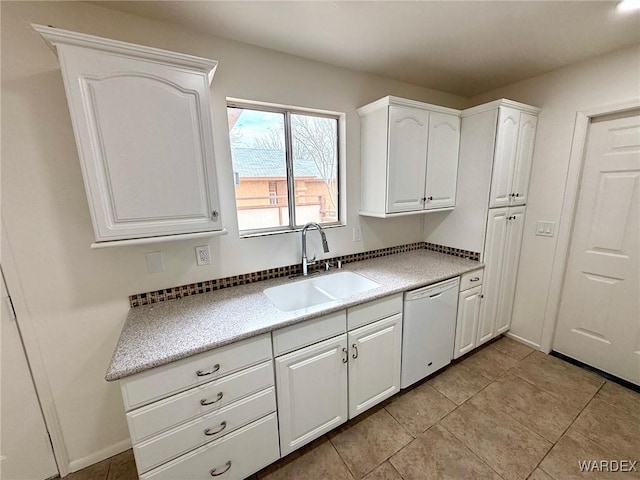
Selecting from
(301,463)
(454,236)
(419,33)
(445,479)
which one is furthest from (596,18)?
(301,463)

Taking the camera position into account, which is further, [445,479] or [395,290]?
[395,290]

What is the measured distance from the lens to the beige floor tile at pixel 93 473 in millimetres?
1398

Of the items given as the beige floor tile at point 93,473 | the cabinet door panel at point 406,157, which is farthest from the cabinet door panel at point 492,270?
the beige floor tile at point 93,473

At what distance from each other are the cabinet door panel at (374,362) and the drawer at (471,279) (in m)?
0.70

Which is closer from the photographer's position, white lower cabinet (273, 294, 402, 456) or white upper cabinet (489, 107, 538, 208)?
white lower cabinet (273, 294, 402, 456)

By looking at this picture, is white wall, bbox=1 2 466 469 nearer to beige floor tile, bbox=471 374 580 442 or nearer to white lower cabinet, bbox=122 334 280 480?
white lower cabinet, bbox=122 334 280 480

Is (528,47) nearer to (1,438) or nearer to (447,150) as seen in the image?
(447,150)

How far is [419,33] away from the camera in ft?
4.88

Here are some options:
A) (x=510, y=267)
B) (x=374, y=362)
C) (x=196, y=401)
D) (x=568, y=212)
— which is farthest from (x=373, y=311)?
(x=568, y=212)

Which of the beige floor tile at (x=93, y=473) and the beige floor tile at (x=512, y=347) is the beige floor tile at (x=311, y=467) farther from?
the beige floor tile at (x=512, y=347)

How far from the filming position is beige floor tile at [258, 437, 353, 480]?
136 centimetres

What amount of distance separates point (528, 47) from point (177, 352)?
2.68 meters

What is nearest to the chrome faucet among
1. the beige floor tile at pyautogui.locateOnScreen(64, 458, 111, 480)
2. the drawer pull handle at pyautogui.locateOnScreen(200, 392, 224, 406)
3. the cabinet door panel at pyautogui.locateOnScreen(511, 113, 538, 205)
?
the drawer pull handle at pyautogui.locateOnScreen(200, 392, 224, 406)

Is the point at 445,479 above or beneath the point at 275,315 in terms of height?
beneath
